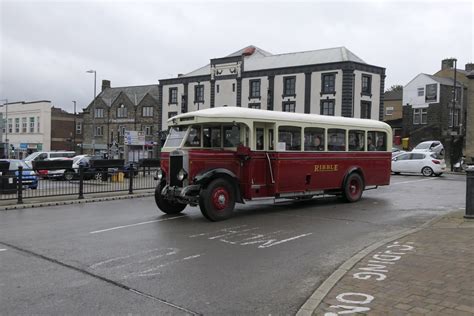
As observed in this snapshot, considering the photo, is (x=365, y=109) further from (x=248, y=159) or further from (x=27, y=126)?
(x=27, y=126)

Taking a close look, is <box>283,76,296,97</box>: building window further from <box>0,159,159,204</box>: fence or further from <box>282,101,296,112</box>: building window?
<box>0,159,159,204</box>: fence

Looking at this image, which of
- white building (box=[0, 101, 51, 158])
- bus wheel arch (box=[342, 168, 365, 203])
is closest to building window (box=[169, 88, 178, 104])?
white building (box=[0, 101, 51, 158])

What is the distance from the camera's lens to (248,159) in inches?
481

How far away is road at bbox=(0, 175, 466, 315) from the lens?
5645 mm

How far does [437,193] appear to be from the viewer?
18.1 m

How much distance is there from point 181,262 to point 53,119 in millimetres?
A: 79879

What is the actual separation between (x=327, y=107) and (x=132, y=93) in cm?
3409

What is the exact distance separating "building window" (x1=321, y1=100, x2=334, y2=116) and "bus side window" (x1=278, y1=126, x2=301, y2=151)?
40.2 metres

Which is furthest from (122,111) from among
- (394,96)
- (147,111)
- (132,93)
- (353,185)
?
(353,185)

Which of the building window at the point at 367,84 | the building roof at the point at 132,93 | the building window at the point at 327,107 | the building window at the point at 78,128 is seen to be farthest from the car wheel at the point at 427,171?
the building window at the point at 78,128

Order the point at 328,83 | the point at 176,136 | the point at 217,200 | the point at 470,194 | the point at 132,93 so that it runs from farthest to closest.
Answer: the point at 132,93
the point at 328,83
the point at 176,136
the point at 217,200
the point at 470,194

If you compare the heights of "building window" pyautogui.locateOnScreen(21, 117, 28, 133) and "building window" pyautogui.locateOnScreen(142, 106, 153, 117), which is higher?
"building window" pyautogui.locateOnScreen(142, 106, 153, 117)

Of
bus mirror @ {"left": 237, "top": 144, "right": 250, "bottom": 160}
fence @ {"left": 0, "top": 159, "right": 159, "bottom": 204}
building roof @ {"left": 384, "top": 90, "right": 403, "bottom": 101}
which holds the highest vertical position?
building roof @ {"left": 384, "top": 90, "right": 403, "bottom": 101}

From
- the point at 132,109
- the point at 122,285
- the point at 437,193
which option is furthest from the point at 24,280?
the point at 132,109
